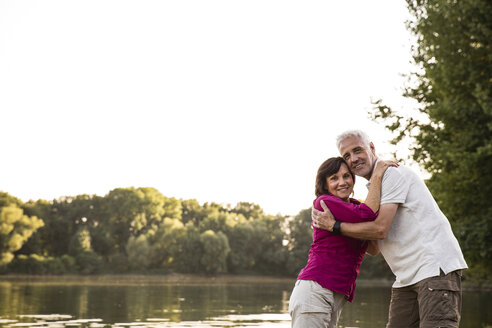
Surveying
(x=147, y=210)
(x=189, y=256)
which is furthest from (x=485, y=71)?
(x=147, y=210)

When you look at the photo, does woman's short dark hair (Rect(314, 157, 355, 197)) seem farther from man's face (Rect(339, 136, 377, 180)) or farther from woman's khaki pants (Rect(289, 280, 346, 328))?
woman's khaki pants (Rect(289, 280, 346, 328))

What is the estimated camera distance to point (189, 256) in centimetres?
7294

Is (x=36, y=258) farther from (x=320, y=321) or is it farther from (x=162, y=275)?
(x=320, y=321)

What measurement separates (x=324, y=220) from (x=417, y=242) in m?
0.65

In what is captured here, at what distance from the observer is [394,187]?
4188 millimetres

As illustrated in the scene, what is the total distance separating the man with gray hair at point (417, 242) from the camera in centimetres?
403

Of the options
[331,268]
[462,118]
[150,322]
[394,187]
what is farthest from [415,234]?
[150,322]

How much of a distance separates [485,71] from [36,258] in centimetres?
6463

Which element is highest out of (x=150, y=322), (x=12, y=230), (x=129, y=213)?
(x=129, y=213)

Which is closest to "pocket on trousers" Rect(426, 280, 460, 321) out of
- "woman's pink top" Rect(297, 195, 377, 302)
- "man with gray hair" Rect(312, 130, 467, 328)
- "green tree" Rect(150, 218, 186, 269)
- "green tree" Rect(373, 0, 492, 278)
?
"man with gray hair" Rect(312, 130, 467, 328)

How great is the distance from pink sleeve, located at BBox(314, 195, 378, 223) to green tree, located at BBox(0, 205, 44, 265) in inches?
2796

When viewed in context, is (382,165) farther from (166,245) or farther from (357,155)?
(166,245)

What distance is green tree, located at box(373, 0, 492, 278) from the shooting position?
15336 millimetres

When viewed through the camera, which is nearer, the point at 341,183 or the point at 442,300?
the point at 442,300
